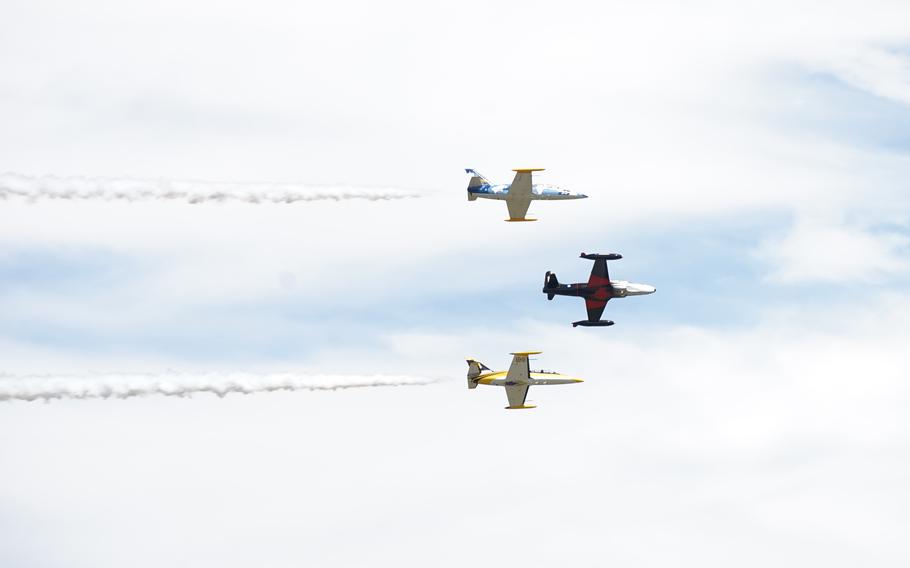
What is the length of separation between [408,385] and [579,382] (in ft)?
48.8

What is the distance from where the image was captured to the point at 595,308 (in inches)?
5108

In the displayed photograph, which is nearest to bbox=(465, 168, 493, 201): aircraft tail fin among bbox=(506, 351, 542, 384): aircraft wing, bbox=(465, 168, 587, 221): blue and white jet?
bbox=(465, 168, 587, 221): blue and white jet

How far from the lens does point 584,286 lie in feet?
423

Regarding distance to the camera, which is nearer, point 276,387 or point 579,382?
point 276,387

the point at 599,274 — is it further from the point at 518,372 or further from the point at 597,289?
the point at 518,372

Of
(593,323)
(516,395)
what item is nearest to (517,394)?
(516,395)

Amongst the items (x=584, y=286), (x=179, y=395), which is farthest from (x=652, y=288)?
(x=179, y=395)

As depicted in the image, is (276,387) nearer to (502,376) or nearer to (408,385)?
(408,385)

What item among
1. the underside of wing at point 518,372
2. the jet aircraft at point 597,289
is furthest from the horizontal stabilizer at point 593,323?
the underside of wing at point 518,372

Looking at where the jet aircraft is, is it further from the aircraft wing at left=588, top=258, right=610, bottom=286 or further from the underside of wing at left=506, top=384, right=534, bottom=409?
the underside of wing at left=506, top=384, right=534, bottom=409

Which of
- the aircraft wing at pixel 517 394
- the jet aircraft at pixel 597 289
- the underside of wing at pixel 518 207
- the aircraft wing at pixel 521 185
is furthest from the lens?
the jet aircraft at pixel 597 289

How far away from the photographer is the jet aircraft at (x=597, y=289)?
12862 cm

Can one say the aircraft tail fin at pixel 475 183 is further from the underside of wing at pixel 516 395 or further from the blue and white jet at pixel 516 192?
the underside of wing at pixel 516 395

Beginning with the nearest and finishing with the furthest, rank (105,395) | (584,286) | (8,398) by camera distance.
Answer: (8,398)
(105,395)
(584,286)
